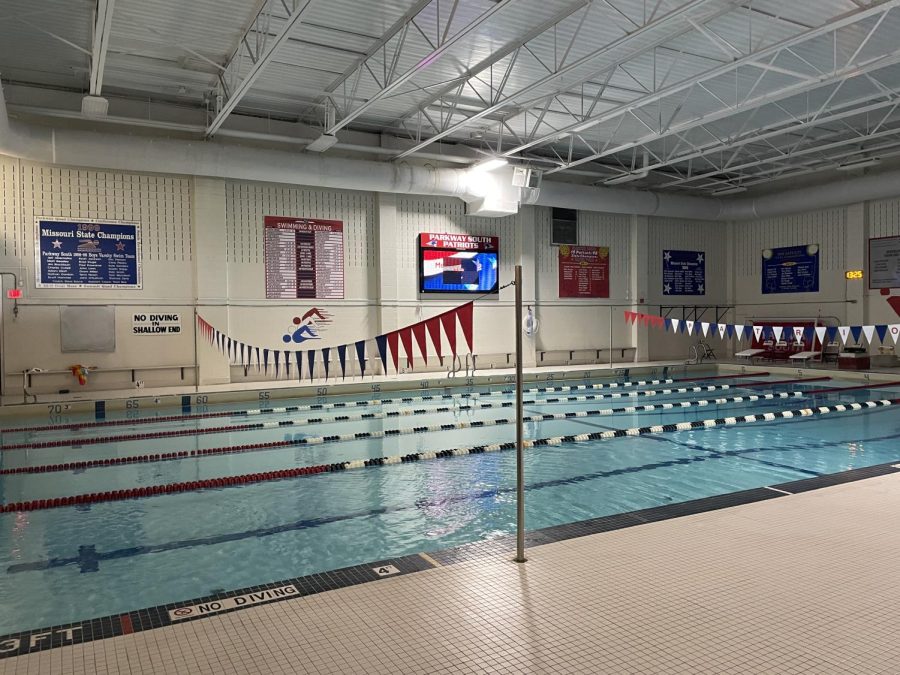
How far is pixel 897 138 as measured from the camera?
14672 millimetres

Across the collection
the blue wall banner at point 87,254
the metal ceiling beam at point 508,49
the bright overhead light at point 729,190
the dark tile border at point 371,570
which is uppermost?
the metal ceiling beam at point 508,49

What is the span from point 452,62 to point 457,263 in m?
5.99

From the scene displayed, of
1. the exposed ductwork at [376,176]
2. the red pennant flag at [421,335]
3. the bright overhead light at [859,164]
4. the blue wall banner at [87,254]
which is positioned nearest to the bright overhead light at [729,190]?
the exposed ductwork at [376,176]

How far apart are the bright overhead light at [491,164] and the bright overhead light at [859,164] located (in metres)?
8.06

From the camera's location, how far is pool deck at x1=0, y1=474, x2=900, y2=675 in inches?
93.1

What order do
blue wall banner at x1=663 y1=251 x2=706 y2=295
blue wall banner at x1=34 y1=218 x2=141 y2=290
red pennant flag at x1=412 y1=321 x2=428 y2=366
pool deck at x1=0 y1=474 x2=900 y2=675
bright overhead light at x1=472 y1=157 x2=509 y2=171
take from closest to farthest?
pool deck at x1=0 y1=474 x2=900 y2=675 < red pennant flag at x1=412 y1=321 x2=428 y2=366 < blue wall banner at x1=34 y1=218 x2=141 y2=290 < bright overhead light at x1=472 y1=157 x2=509 y2=171 < blue wall banner at x1=663 y1=251 x2=706 y2=295

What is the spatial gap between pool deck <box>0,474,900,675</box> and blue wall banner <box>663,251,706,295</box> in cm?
1570

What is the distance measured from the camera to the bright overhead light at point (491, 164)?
13492mm

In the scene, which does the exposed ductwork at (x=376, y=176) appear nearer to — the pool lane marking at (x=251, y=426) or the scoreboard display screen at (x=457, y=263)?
the scoreboard display screen at (x=457, y=263)

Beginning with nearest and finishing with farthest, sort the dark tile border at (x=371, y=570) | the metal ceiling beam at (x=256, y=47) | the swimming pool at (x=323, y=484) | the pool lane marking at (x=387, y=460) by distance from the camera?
the dark tile border at (x=371, y=570)
the swimming pool at (x=323, y=484)
the pool lane marking at (x=387, y=460)
the metal ceiling beam at (x=256, y=47)

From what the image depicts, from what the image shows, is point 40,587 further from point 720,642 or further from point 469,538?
point 720,642

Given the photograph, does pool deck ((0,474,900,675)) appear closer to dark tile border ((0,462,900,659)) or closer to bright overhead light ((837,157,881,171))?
dark tile border ((0,462,900,659))

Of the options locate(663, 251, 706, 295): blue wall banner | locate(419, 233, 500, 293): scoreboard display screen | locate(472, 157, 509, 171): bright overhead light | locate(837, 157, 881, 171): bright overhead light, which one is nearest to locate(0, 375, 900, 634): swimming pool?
locate(419, 233, 500, 293): scoreboard display screen

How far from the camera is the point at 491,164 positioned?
1390 centimetres
